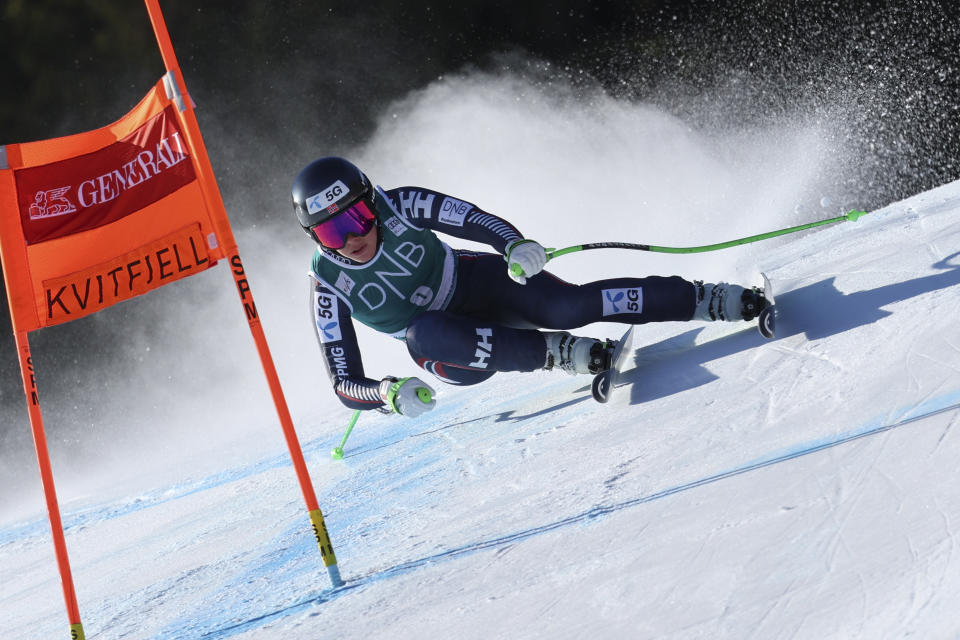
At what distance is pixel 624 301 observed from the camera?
2871 mm

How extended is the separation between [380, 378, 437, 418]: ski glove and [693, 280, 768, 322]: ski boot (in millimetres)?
1031

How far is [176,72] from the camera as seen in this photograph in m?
2.32

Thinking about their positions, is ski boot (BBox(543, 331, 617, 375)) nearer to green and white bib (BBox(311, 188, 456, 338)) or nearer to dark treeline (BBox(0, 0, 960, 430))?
green and white bib (BBox(311, 188, 456, 338))

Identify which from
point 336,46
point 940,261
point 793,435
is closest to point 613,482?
point 793,435

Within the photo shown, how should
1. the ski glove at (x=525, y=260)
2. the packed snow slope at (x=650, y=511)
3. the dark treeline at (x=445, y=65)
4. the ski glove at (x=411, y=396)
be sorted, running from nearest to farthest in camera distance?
the packed snow slope at (x=650, y=511)
the ski glove at (x=411, y=396)
the ski glove at (x=525, y=260)
the dark treeline at (x=445, y=65)

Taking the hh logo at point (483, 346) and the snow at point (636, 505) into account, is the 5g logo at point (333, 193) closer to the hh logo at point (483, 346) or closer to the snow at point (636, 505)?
the hh logo at point (483, 346)

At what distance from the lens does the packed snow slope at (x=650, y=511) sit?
4.41 feet

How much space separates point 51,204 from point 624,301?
1.75m

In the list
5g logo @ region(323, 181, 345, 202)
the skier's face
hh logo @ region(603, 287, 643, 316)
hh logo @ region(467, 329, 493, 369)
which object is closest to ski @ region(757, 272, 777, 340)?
hh logo @ region(603, 287, 643, 316)

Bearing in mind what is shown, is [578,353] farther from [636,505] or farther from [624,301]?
[636,505]

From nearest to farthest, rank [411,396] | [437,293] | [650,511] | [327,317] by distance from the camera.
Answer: [650,511] → [411,396] → [327,317] → [437,293]

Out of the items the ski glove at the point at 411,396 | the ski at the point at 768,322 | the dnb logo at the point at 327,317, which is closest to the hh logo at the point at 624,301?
the ski at the point at 768,322

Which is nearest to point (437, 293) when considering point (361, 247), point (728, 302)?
point (361, 247)

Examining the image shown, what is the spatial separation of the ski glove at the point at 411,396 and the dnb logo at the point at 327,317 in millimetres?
554
